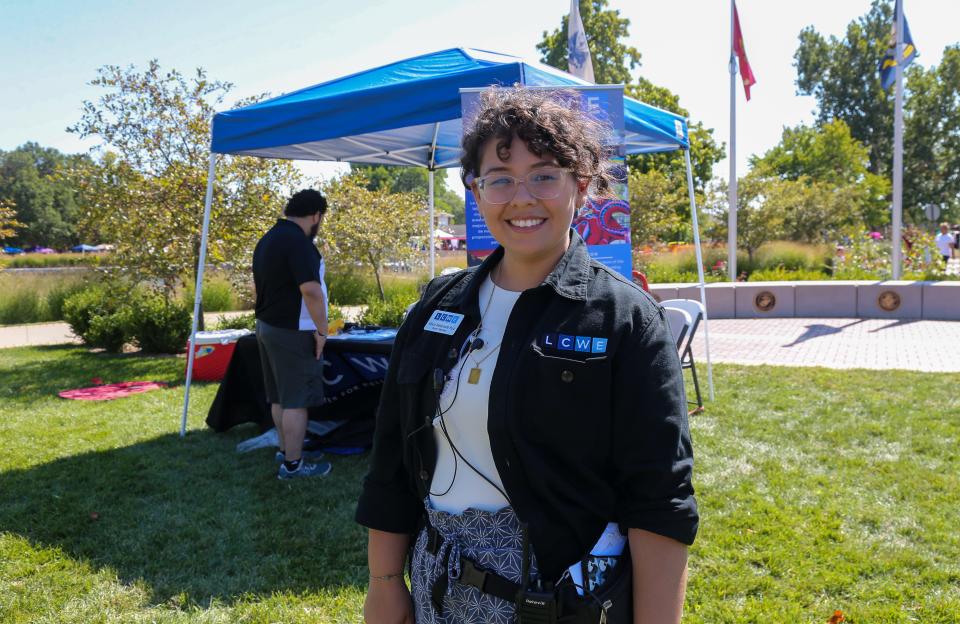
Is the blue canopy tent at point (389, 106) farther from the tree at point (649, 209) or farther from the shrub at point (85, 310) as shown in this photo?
the tree at point (649, 209)

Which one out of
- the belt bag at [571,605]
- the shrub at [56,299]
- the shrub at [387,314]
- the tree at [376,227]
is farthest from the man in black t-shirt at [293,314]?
the shrub at [56,299]

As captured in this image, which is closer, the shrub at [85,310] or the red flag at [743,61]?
the shrub at [85,310]

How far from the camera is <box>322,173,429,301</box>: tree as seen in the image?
15.1 m

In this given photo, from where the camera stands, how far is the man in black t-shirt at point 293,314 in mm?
4668

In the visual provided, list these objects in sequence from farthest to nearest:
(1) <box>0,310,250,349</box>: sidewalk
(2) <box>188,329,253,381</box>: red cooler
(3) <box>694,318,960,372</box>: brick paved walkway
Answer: (1) <box>0,310,250,349</box>: sidewalk < (3) <box>694,318,960,372</box>: brick paved walkway < (2) <box>188,329,253,381</box>: red cooler

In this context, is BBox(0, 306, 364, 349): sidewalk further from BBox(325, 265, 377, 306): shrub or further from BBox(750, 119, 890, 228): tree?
BBox(750, 119, 890, 228): tree

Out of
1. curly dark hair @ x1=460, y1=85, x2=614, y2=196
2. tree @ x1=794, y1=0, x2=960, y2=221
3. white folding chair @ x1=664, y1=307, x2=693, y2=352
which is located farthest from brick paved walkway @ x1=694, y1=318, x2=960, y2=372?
tree @ x1=794, y1=0, x2=960, y2=221

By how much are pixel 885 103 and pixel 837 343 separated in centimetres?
5570

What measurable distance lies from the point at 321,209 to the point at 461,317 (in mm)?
3610

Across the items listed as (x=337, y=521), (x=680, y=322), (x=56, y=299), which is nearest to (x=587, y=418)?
(x=337, y=521)

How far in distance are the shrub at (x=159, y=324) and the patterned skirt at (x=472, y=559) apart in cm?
1058

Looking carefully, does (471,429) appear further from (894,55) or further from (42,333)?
(894,55)

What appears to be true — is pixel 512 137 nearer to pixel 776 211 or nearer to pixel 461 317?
pixel 461 317

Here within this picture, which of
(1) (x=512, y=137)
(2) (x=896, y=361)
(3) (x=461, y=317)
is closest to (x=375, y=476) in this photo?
(3) (x=461, y=317)
